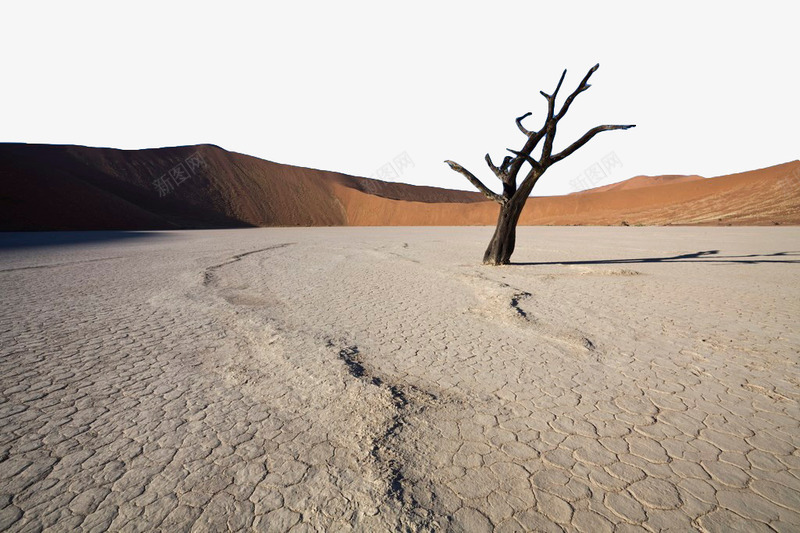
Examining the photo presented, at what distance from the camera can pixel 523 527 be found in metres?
2.04

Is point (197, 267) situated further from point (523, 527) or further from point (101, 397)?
point (523, 527)

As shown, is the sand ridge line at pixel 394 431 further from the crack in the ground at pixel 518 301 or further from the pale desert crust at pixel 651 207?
Result: the pale desert crust at pixel 651 207

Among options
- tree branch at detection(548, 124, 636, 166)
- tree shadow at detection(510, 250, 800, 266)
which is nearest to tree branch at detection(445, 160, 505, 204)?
tree branch at detection(548, 124, 636, 166)

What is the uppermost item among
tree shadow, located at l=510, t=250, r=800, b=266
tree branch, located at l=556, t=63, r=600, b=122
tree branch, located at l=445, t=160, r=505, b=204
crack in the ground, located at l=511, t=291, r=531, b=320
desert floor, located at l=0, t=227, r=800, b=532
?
tree branch, located at l=556, t=63, r=600, b=122

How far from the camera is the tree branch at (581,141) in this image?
979cm

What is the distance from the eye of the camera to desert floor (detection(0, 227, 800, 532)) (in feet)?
7.14

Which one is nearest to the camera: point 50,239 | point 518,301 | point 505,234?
point 518,301

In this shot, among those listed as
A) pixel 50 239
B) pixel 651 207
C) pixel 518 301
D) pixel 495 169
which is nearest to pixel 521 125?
pixel 495 169

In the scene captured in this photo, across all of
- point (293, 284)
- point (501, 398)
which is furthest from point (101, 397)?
point (293, 284)

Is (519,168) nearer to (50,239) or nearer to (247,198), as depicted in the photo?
(50,239)

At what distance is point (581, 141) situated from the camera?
34.0ft

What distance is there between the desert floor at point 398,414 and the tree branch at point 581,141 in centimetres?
474

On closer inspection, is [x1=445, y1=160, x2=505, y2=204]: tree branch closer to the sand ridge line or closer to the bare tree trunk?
the bare tree trunk

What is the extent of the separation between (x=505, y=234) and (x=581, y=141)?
3.01 m
